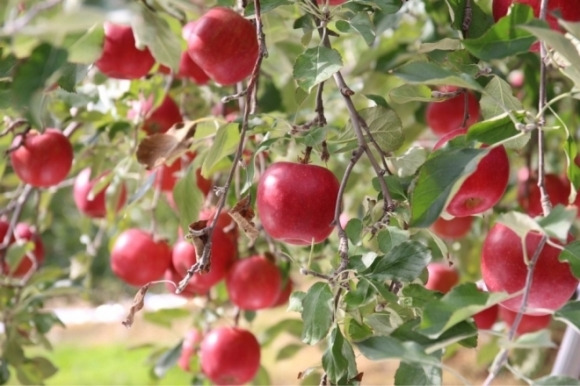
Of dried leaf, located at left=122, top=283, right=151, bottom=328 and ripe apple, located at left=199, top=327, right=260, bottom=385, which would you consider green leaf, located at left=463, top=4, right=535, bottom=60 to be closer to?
dried leaf, located at left=122, top=283, right=151, bottom=328

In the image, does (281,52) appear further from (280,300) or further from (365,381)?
(365,381)

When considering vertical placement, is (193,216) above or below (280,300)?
above

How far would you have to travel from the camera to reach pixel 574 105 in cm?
115

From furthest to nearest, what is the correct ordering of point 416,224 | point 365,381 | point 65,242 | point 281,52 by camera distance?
point 65,242 → point 365,381 → point 281,52 → point 416,224

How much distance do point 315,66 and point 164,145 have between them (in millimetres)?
194

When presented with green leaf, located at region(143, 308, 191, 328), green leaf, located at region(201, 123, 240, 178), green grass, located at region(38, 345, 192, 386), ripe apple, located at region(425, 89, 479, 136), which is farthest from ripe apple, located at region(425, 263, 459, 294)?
green grass, located at region(38, 345, 192, 386)

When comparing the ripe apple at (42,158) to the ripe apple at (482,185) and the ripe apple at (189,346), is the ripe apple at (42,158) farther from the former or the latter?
the ripe apple at (482,185)

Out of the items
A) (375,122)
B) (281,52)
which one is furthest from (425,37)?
(375,122)

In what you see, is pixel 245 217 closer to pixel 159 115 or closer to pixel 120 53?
pixel 120 53

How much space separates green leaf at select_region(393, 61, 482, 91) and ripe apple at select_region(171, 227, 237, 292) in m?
0.49

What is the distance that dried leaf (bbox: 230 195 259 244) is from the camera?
0.63 metres

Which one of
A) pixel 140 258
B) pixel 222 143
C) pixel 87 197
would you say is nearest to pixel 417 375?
pixel 222 143

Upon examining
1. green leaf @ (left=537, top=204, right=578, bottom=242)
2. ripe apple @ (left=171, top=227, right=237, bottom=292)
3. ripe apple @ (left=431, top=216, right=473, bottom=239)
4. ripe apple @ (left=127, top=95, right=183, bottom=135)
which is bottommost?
ripe apple @ (left=431, top=216, right=473, bottom=239)

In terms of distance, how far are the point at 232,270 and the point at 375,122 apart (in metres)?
0.37
